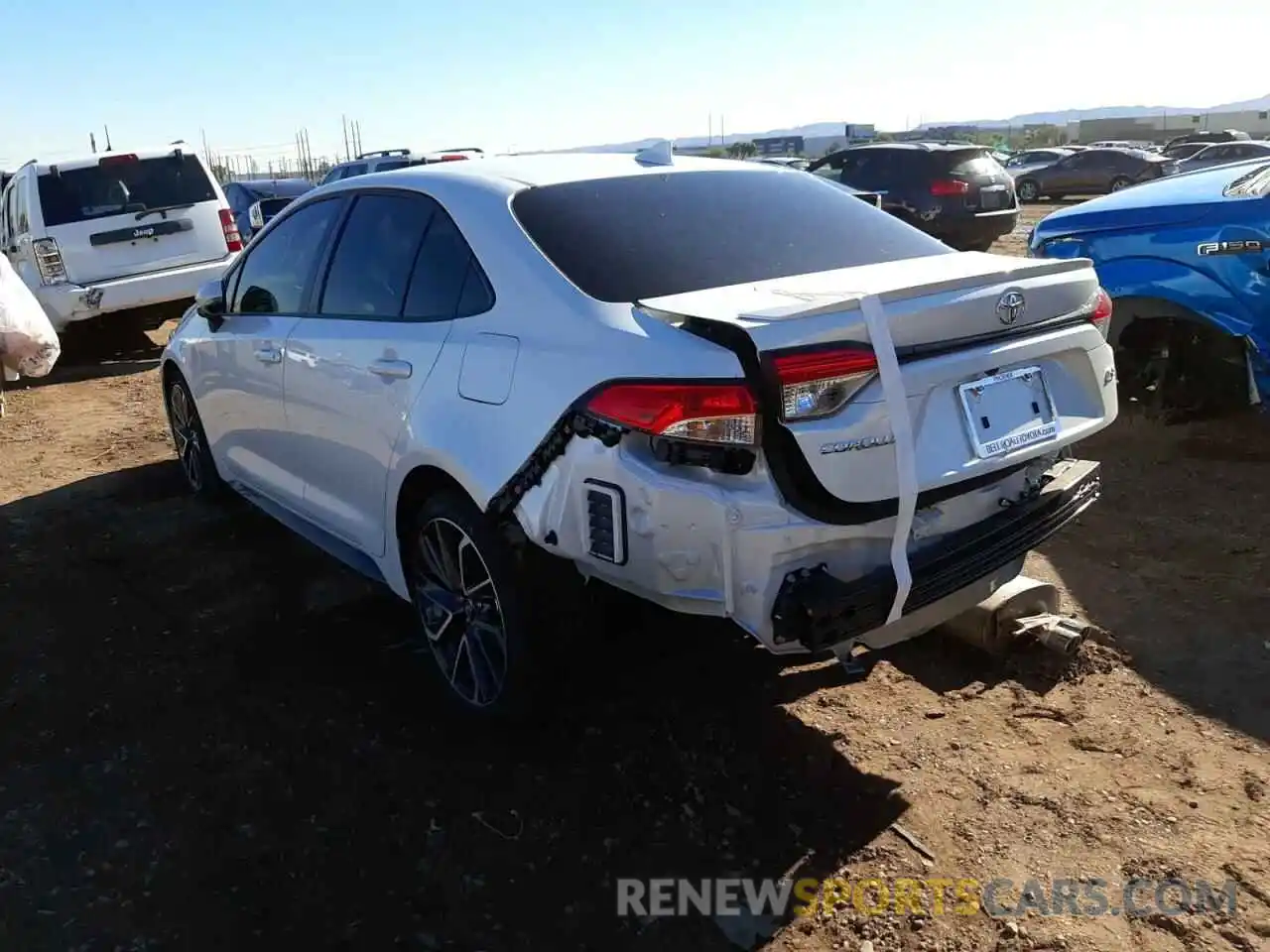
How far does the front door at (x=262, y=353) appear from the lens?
419cm

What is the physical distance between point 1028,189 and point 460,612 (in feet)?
100

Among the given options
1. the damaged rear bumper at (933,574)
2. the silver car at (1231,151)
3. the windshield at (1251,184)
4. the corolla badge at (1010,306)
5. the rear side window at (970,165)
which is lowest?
the damaged rear bumper at (933,574)

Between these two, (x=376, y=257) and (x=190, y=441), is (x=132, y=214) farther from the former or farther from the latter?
(x=376, y=257)

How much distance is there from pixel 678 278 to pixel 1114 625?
2.15 metres

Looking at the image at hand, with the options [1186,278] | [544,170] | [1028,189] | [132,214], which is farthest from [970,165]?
[1028,189]

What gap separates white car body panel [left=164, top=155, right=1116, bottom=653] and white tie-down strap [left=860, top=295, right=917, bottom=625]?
27 mm

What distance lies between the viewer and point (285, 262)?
437 cm

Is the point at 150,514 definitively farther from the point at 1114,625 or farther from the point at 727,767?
the point at 1114,625

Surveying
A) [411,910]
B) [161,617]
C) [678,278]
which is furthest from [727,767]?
[161,617]

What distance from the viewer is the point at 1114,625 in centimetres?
388

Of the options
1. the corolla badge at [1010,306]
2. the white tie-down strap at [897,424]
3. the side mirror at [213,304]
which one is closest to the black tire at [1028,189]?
the side mirror at [213,304]

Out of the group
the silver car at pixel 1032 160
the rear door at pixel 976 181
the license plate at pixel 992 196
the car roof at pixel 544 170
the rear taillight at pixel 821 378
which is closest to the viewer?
the rear taillight at pixel 821 378

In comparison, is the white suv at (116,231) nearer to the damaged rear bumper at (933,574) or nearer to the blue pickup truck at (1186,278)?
the blue pickup truck at (1186,278)

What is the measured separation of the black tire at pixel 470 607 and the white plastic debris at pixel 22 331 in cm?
611
